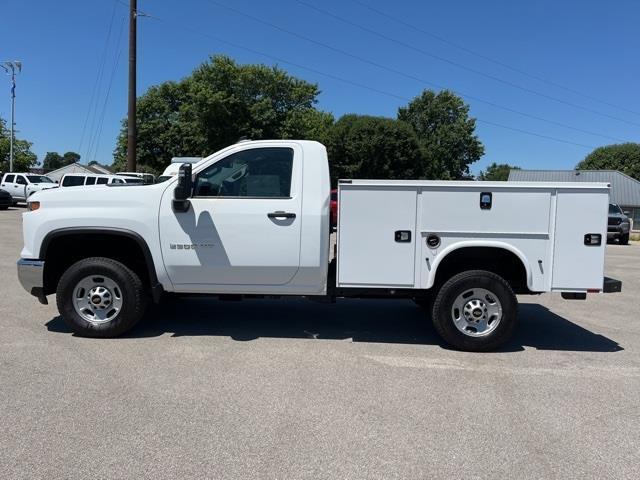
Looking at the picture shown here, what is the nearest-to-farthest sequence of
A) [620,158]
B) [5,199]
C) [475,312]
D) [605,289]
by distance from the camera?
[605,289]
[475,312]
[5,199]
[620,158]

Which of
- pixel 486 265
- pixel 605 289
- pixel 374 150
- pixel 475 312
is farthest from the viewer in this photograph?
pixel 374 150

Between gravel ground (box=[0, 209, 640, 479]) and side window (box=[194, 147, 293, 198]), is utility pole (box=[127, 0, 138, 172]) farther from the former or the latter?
side window (box=[194, 147, 293, 198])

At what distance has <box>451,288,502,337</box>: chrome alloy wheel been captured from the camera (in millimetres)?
5553

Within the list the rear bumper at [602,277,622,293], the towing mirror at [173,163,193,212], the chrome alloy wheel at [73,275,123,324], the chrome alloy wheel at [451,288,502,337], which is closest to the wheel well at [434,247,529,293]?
the chrome alloy wheel at [451,288,502,337]

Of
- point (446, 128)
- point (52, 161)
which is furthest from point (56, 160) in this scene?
point (446, 128)

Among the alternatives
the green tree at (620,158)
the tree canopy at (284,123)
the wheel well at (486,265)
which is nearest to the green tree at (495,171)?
the green tree at (620,158)

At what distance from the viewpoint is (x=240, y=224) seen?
5.49 m

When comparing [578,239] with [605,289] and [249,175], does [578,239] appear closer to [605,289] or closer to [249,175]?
[605,289]

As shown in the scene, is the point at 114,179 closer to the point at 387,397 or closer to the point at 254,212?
the point at 254,212

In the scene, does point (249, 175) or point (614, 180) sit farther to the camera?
point (614, 180)

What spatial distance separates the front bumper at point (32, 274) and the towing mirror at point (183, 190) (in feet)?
5.29

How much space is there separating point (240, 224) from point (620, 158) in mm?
81607

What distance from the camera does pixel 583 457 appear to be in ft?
11.3

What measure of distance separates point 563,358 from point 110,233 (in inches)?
194
